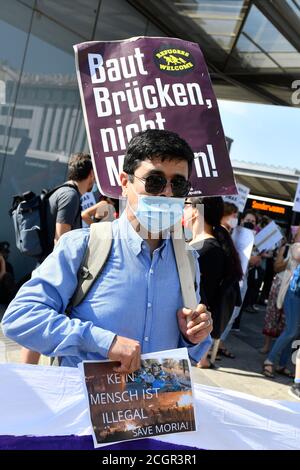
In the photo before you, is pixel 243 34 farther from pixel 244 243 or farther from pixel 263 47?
pixel 244 243

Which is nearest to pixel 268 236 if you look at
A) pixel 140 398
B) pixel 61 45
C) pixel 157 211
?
pixel 61 45

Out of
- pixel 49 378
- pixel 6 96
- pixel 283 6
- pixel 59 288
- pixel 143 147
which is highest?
pixel 283 6

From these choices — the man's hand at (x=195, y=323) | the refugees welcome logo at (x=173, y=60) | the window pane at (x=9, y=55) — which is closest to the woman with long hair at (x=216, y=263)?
the refugees welcome logo at (x=173, y=60)

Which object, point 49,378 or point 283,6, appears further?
point 283,6

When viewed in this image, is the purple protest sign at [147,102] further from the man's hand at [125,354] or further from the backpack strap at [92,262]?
the man's hand at [125,354]

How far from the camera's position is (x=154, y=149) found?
1.76 m

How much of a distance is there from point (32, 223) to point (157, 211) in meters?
3.08

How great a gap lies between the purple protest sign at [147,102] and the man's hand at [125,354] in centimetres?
122

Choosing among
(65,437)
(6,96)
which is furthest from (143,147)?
(6,96)

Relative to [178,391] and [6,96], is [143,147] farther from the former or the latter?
[6,96]

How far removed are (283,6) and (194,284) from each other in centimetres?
732

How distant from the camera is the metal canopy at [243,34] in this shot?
8453mm

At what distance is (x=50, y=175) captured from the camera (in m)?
8.30

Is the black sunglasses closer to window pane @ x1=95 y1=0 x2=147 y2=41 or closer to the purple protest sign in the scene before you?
the purple protest sign
